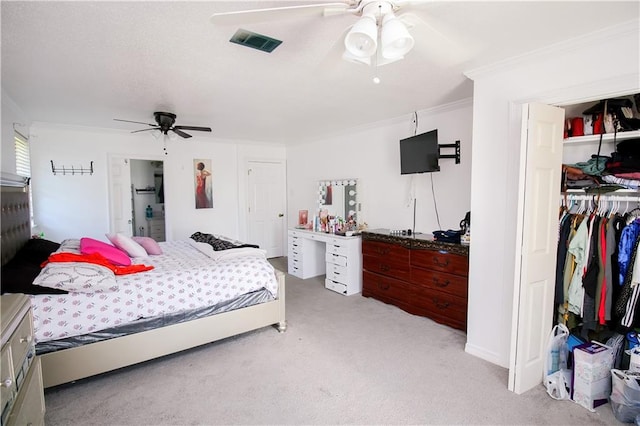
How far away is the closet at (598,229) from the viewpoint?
213 centimetres

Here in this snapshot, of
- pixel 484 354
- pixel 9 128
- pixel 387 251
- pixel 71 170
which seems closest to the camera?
pixel 484 354

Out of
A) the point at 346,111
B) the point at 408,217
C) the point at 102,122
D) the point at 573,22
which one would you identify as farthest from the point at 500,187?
the point at 102,122

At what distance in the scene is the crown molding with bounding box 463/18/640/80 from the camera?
6.19ft

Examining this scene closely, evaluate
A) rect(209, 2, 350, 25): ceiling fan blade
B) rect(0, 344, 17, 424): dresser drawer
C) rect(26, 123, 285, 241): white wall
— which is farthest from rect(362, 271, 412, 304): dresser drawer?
rect(0, 344, 17, 424): dresser drawer

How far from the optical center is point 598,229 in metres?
2.21

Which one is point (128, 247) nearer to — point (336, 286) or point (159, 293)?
point (159, 293)

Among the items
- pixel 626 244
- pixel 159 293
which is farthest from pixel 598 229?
pixel 159 293

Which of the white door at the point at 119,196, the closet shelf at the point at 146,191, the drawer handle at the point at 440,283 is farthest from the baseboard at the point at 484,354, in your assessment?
the closet shelf at the point at 146,191

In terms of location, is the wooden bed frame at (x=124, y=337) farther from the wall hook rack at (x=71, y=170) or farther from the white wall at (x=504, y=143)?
the white wall at (x=504, y=143)

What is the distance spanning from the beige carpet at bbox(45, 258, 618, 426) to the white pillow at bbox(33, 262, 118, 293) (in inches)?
28.2

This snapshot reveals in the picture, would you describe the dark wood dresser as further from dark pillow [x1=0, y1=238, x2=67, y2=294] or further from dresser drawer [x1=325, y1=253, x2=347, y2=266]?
dark pillow [x1=0, y1=238, x2=67, y2=294]

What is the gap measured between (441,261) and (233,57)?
2636 mm

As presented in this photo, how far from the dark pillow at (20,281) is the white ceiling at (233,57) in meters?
1.48

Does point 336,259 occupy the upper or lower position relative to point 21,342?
lower
